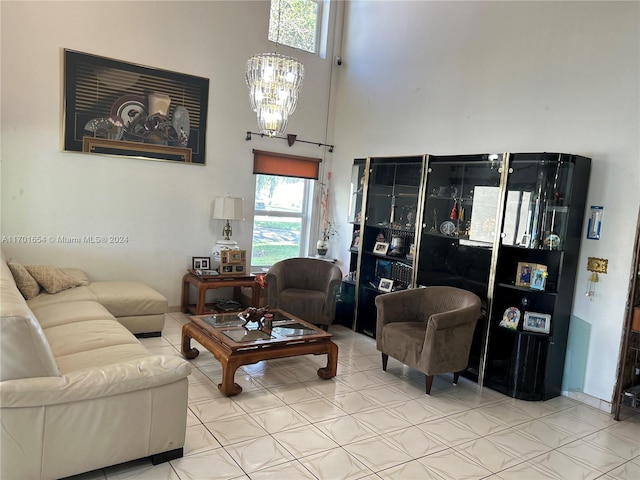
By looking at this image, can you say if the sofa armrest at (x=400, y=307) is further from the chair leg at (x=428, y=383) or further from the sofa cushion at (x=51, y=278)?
the sofa cushion at (x=51, y=278)

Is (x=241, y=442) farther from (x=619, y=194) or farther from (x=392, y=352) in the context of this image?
(x=619, y=194)

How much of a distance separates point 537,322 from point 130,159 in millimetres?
4212

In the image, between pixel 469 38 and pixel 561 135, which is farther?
pixel 469 38

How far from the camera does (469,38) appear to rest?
4.76 m

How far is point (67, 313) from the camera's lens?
147 inches

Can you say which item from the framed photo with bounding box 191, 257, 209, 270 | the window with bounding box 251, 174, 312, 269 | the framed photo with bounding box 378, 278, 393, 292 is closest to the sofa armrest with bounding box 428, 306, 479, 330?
the framed photo with bounding box 378, 278, 393, 292

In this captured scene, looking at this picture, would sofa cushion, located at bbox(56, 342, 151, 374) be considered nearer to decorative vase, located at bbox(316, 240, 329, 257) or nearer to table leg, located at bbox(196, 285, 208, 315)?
table leg, located at bbox(196, 285, 208, 315)

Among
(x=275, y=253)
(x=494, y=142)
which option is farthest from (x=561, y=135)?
(x=275, y=253)

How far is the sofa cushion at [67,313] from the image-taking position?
3568 mm

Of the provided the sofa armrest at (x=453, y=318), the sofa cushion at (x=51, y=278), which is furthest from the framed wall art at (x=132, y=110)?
the sofa armrest at (x=453, y=318)

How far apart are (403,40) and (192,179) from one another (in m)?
2.85

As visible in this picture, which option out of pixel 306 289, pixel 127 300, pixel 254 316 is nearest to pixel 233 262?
pixel 306 289

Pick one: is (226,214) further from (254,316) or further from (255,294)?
(254,316)

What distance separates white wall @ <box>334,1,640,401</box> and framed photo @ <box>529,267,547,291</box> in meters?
0.30
